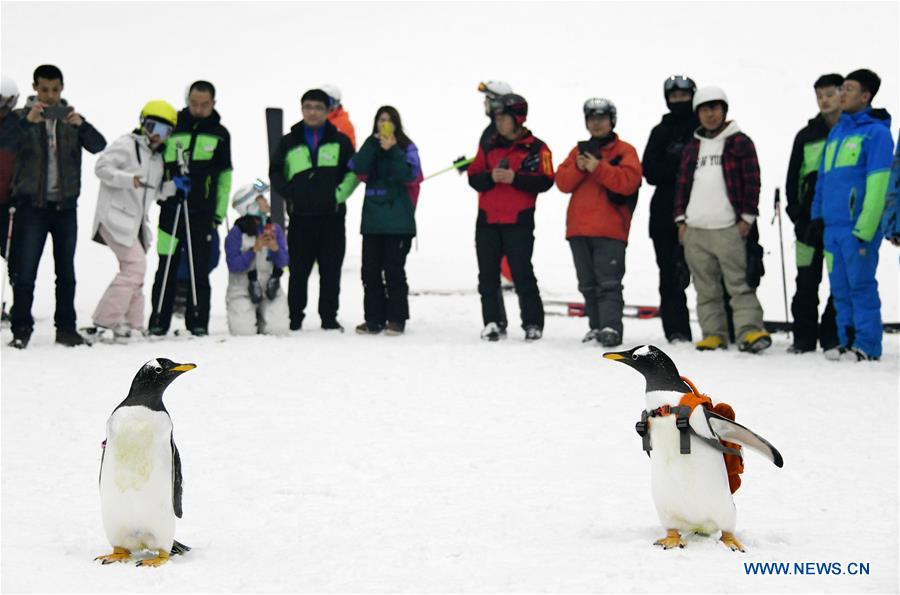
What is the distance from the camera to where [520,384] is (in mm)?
6555

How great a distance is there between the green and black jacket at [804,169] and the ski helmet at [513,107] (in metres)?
1.84

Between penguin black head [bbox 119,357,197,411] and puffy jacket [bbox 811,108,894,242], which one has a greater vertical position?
puffy jacket [bbox 811,108,894,242]

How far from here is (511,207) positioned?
8328mm

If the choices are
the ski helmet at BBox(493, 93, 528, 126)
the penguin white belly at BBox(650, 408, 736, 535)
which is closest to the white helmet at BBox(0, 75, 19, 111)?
the ski helmet at BBox(493, 93, 528, 126)

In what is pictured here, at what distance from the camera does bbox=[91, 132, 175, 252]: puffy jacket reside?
815 cm

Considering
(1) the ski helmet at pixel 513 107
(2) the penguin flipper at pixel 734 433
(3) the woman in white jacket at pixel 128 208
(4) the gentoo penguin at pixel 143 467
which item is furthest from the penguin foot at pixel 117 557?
(1) the ski helmet at pixel 513 107

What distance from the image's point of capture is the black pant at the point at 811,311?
304 inches

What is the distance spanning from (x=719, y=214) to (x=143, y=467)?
517cm

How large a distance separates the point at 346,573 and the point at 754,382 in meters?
3.74

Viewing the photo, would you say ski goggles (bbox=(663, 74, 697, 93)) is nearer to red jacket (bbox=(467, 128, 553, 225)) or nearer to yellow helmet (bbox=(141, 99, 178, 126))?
red jacket (bbox=(467, 128, 553, 225))

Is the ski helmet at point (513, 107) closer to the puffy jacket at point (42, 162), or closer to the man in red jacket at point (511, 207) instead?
the man in red jacket at point (511, 207)

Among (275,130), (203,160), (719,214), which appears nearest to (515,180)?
(719,214)

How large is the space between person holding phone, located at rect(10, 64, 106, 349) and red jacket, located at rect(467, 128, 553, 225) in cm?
265

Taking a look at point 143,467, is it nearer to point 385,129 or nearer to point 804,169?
point 385,129
